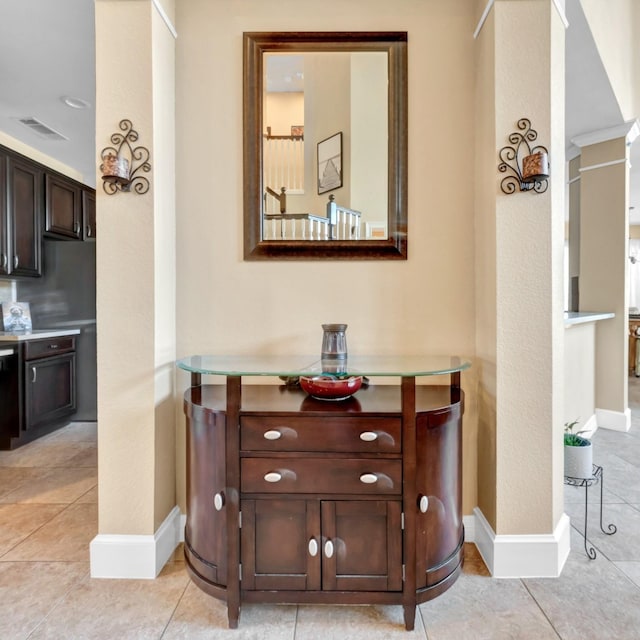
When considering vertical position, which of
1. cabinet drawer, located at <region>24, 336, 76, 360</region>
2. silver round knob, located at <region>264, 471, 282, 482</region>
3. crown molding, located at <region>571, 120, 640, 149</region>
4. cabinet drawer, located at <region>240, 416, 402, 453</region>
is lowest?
silver round knob, located at <region>264, 471, 282, 482</region>

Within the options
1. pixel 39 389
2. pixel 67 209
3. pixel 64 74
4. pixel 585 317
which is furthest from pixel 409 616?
pixel 67 209

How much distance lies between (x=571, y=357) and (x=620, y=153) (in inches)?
83.4

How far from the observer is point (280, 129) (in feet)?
6.67

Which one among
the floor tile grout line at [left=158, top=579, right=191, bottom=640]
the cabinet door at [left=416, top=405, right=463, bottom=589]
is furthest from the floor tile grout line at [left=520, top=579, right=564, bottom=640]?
the floor tile grout line at [left=158, top=579, right=191, bottom=640]

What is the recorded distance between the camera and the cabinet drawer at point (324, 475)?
153 cm

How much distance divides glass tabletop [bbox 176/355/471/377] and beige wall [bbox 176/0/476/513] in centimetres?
27

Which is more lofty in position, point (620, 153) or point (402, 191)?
point (620, 153)

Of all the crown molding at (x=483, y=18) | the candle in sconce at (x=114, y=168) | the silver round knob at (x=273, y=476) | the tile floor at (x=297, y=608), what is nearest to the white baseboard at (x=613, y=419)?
the tile floor at (x=297, y=608)

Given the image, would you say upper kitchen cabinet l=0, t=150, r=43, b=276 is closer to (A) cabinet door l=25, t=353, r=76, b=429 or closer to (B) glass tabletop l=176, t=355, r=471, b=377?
(A) cabinet door l=25, t=353, r=76, b=429

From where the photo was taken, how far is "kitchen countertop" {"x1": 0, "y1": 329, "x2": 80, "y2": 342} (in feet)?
11.3

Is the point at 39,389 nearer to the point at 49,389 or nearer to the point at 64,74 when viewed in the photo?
the point at 49,389

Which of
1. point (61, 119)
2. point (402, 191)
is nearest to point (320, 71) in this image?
point (402, 191)

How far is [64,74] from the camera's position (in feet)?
9.71

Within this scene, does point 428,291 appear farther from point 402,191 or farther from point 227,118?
point 227,118
